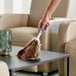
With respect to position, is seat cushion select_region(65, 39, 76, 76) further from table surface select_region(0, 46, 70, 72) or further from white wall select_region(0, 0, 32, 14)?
white wall select_region(0, 0, 32, 14)

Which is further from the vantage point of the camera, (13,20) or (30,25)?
(30,25)

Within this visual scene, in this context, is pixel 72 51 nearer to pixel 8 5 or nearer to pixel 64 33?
pixel 64 33

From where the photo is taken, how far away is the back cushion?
10.3ft

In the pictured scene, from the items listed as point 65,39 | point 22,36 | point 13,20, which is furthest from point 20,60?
point 13,20

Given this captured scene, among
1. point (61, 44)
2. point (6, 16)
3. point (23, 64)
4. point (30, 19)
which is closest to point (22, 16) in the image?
point (30, 19)

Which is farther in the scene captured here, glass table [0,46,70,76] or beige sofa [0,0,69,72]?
beige sofa [0,0,69,72]

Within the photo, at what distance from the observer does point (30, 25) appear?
3.42 metres

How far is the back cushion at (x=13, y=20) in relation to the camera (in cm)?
314

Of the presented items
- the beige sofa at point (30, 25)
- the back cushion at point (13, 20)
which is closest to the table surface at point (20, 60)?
the beige sofa at point (30, 25)

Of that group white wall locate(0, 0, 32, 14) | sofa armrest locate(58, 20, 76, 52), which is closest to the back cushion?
Answer: white wall locate(0, 0, 32, 14)

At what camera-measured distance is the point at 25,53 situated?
5.63 feet

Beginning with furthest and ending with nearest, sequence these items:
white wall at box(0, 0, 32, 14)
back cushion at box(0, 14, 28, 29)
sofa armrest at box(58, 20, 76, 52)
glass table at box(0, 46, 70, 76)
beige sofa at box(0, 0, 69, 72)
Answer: white wall at box(0, 0, 32, 14), back cushion at box(0, 14, 28, 29), beige sofa at box(0, 0, 69, 72), sofa armrest at box(58, 20, 76, 52), glass table at box(0, 46, 70, 76)

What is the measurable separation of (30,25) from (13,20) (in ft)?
0.84

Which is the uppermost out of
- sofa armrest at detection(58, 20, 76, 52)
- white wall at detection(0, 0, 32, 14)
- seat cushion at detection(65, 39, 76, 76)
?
white wall at detection(0, 0, 32, 14)
